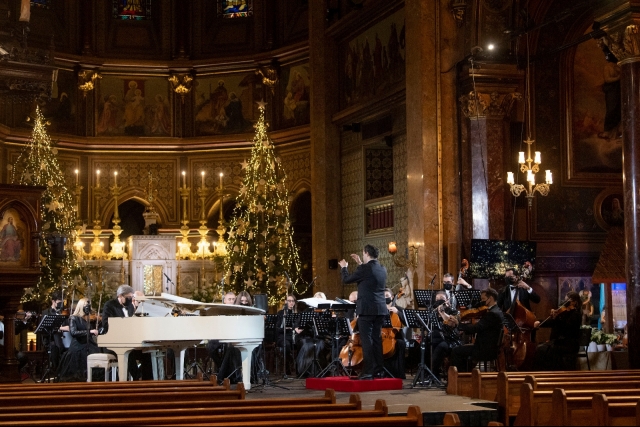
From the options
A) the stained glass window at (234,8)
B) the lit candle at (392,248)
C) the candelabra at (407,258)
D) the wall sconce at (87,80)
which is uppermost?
the stained glass window at (234,8)

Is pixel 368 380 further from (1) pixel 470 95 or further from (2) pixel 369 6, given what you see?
(2) pixel 369 6

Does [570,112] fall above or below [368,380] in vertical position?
above

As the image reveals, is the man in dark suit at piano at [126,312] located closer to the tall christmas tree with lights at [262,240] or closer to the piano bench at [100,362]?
the piano bench at [100,362]

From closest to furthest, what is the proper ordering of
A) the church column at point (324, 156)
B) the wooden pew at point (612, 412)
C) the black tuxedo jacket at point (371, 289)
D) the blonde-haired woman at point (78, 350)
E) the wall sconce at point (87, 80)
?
the wooden pew at point (612, 412)
the black tuxedo jacket at point (371, 289)
the blonde-haired woman at point (78, 350)
the church column at point (324, 156)
the wall sconce at point (87, 80)

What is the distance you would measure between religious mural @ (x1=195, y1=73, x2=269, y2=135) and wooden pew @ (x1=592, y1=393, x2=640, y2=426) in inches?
853

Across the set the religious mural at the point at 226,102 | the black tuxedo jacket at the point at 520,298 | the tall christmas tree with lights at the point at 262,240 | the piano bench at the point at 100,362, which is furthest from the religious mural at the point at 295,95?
the piano bench at the point at 100,362

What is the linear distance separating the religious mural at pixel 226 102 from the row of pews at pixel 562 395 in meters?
17.3

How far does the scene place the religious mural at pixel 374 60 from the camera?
68.2ft


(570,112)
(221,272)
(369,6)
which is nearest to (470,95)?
→ (570,112)

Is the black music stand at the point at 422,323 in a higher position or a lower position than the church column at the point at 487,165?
lower

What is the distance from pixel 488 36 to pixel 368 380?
7.53m

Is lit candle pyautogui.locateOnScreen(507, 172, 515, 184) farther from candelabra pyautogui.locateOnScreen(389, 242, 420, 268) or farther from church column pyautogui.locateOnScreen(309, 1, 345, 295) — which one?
church column pyautogui.locateOnScreen(309, 1, 345, 295)

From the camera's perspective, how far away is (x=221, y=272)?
25.2 meters

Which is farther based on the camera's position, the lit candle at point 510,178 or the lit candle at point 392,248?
the lit candle at point 392,248
